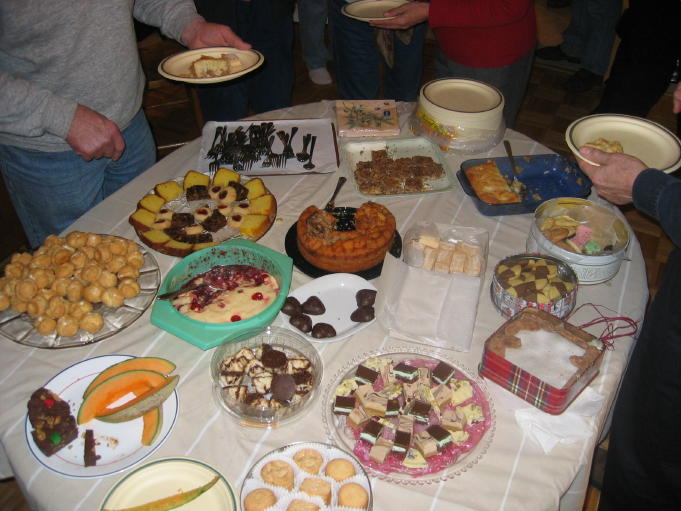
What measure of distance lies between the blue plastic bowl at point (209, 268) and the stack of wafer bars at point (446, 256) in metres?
0.41

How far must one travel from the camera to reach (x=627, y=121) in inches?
72.9

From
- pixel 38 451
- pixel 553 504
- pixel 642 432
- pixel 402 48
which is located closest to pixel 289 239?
pixel 38 451

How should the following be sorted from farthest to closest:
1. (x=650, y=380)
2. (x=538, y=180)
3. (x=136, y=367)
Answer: (x=538, y=180), (x=650, y=380), (x=136, y=367)

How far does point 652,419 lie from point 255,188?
4.83ft

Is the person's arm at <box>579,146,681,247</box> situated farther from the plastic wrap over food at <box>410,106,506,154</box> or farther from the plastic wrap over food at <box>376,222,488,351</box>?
the plastic wrap over food at <box>410,106,506,154</box>

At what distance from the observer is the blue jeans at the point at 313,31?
4.63 m

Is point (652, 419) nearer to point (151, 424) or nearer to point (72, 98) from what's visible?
point (151, 424)

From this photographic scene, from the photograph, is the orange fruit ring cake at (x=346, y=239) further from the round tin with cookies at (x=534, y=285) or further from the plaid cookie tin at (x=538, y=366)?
the plaid cookie tin at (x=538, y=366)

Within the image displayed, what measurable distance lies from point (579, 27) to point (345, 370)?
15.3 feet

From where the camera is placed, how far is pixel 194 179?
193 cm

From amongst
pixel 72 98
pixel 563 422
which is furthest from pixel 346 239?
pixel 72 98

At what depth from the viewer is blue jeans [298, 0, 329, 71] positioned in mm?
4629

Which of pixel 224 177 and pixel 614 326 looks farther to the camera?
pixel 224 177

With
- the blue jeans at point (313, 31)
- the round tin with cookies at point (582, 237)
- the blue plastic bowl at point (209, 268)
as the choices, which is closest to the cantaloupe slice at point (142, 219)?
the blue plastic bowl at point (209, 268)
